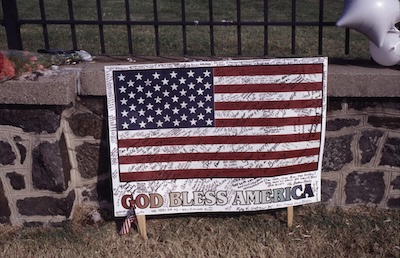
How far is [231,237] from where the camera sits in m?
3.42

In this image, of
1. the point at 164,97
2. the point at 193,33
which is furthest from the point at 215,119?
the point at 193,33

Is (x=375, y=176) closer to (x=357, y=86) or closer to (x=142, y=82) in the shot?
(x=357, y=86)

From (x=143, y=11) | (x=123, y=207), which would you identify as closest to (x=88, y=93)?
(x=123, y=207)

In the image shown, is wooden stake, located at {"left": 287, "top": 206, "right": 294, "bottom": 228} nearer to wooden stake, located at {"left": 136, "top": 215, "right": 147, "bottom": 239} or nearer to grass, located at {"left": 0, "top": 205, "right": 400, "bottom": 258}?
grass, located at {"left": 0, "top": 205, "right": 400, "bottom": 258}

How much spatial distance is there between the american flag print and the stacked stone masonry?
0.22m

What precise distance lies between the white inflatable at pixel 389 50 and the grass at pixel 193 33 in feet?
10.7

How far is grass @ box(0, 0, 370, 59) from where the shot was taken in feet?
23.4

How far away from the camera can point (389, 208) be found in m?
3.70

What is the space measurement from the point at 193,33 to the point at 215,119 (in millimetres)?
5041

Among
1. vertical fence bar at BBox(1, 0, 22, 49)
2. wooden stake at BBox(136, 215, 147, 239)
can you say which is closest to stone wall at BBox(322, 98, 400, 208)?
wooden stake at BBox(136, 215, 147, 239)

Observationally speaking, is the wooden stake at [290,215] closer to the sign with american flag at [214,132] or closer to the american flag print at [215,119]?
the sign with american flag at [214,132]

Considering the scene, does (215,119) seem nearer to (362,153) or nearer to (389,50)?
(362,153)

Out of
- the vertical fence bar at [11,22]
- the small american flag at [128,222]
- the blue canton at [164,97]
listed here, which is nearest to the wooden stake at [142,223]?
the small american flag at [128,222]

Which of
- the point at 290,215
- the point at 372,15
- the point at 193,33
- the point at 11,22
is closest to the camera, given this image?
the point at 372,15
